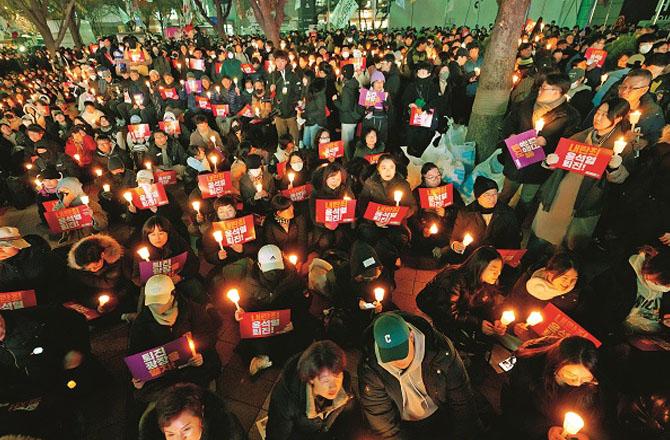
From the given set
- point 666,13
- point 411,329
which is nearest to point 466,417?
point 411,329

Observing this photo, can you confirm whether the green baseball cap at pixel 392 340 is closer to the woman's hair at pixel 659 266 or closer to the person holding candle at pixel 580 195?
the woman's hair at pixel 659 266

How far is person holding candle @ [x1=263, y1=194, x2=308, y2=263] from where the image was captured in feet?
15.1

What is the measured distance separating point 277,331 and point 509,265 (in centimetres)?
301

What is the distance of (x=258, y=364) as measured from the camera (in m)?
3.89

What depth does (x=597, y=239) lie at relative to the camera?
205 inches

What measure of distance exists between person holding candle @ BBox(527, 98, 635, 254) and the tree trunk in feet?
6.04

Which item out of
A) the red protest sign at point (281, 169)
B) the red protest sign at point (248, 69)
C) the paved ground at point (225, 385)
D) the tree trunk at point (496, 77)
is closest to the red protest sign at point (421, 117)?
the tree trunk at point (496, 77)

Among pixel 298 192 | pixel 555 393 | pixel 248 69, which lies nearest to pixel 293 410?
pixel 555 393

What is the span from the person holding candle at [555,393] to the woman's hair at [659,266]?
37.2 inches

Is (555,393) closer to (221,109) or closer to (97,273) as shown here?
(97,273)

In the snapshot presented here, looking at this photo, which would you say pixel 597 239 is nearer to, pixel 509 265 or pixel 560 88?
pixel 509 265

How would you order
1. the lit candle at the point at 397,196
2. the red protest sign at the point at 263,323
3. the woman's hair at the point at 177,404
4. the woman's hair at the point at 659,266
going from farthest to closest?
the lit candle at the point at 397,196, the red protest sign at the point at 263,323, the woman's hair at the point at 659,266, the woman's hair at the point at 177,404

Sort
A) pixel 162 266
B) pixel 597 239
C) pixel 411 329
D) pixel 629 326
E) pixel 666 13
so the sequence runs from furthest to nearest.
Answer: pixel 666 13, pixel 597 239, pixel 162 266, pixel 629 326, pixel 411 329

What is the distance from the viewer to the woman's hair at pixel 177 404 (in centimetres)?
218
